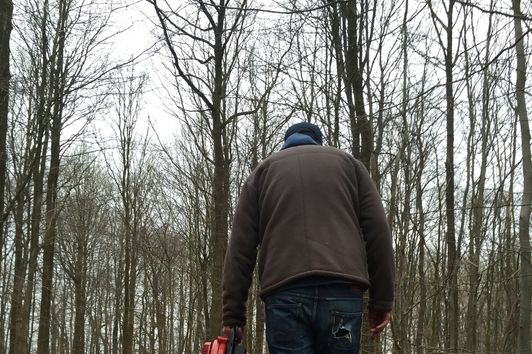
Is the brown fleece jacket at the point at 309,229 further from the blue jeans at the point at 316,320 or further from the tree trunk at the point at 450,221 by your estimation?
the tree trunk at the point at 450,221

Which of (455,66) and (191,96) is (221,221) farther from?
(455,66)

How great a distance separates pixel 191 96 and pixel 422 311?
5845 millimetres

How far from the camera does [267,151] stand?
12.6 metres

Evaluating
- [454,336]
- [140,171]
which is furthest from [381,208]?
[140,171]

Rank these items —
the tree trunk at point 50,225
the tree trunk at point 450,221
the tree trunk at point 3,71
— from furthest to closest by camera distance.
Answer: the tree trunk at point 50,225 < the tree trunk at point 450,221 < the tree trunk at point 3,71

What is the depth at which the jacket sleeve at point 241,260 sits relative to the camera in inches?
95.2

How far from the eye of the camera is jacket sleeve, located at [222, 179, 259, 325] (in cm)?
242

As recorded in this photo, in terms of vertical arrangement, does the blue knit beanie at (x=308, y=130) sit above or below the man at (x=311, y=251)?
above

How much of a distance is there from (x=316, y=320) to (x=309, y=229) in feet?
1.23

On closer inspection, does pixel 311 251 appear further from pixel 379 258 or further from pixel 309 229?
pixel 379 258

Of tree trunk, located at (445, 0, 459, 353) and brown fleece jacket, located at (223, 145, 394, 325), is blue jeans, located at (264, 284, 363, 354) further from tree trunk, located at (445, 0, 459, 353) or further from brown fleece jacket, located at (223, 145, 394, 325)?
tree trunk, located at (445, 0, 459, 353)

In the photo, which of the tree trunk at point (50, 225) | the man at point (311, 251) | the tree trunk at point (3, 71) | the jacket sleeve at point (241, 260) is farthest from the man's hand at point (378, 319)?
the tree trunk at point (50, 225)

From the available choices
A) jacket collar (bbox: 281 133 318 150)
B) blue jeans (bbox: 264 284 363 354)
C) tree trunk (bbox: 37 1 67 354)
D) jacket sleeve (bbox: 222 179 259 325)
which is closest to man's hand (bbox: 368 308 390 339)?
blue jeans (bbox: 264 284 363 354)

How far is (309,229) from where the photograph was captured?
2301 millimetres
